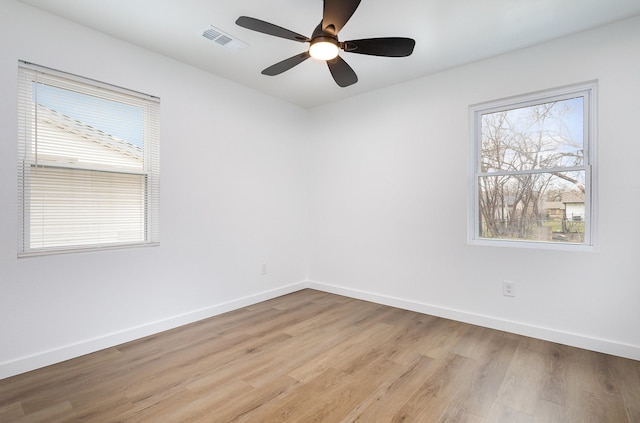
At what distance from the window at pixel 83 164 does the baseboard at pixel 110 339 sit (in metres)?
0.75

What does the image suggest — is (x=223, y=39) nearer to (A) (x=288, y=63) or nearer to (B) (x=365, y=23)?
(A) (x=288, y=63)

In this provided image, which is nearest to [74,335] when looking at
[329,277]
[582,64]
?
[329,277]

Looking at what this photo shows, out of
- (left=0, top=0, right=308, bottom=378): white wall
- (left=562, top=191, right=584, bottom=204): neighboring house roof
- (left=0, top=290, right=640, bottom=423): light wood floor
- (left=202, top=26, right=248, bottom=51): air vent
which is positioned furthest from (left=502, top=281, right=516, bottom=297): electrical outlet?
(left=202, top=26, right=248, bottom=51): air vent

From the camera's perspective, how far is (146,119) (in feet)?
9.43

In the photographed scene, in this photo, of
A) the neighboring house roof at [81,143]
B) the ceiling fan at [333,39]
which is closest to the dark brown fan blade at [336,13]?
the ceiling fan at [333,39]

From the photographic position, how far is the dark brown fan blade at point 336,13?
1.73 metres

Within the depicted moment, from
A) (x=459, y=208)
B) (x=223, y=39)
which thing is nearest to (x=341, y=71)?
(x=223, y=39)

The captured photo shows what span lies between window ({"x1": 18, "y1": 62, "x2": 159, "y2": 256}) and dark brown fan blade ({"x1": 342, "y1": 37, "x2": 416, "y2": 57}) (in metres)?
1.96

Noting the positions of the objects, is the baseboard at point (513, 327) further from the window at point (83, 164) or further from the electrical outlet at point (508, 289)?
the window at point (83, 164)

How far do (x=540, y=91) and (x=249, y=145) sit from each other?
3.01m

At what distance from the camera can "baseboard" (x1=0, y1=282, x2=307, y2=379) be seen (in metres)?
2.20

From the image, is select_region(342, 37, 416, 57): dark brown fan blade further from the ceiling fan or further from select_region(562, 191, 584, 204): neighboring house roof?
select_region(562, 191, 584, 204): neighboring house roof

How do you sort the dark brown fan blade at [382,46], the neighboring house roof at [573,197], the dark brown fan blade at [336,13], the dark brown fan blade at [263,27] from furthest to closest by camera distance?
the neighboring house roof at [573,197]
the dark brown fan blade at [382,46]
the dark brown fan blade at [263,27]
the dark brown fan blade at [336,13]

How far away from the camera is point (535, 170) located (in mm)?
2861
